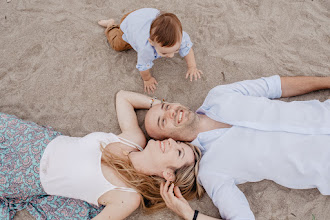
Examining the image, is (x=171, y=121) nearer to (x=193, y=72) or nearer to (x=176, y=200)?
(x=176, y=200)

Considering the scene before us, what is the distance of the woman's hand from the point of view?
2445mm

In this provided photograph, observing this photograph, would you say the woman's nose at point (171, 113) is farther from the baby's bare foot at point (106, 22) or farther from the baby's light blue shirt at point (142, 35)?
the baby's bare foot at point (106, 22)

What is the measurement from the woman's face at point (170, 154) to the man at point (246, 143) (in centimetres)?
16

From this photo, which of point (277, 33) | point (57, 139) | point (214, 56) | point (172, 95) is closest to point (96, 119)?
point (57, 139)

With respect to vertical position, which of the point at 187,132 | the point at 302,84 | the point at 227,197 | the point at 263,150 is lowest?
the point at 227,197

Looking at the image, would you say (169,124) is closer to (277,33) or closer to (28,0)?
(277,33)

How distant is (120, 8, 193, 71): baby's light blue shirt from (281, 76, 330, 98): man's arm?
Answer: 1.19 metres

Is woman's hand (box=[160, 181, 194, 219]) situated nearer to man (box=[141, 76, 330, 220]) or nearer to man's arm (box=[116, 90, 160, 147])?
man (box=[141, 76, 330, 220])

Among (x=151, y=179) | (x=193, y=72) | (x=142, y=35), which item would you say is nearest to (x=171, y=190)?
(x=151, y=179)

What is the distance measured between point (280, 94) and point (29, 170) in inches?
110

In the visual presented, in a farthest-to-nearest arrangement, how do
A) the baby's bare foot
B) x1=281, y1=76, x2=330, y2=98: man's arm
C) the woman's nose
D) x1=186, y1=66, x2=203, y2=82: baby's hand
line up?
the baby's bare foot → x1=186, y1=66, x2=203, y2=82: baby's hand → x1=281, y1=76, x2=330, y2=98: man's arm → the woman's nose

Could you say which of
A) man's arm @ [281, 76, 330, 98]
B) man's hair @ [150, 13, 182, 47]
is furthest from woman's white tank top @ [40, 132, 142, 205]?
man's arm @ [281, 76, 330, 98]

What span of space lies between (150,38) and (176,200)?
1585 millimetres

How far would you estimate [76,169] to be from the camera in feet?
8.25
